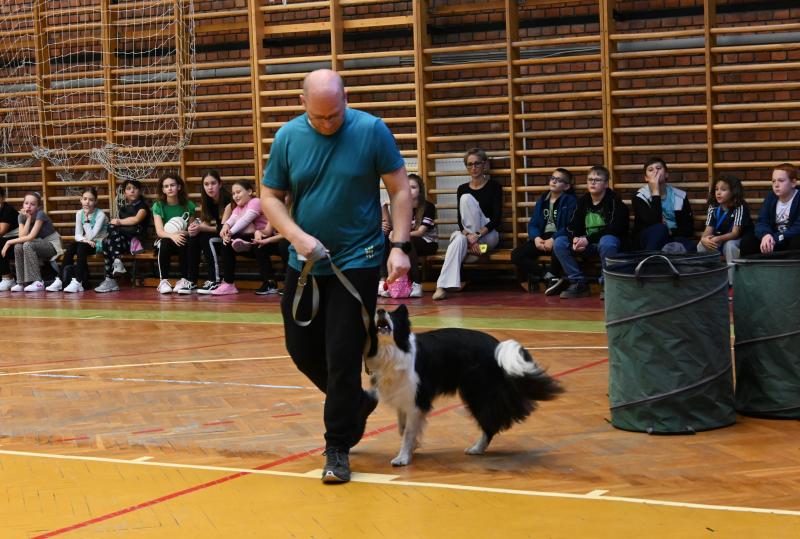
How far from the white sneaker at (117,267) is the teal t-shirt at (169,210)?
89 centimetres

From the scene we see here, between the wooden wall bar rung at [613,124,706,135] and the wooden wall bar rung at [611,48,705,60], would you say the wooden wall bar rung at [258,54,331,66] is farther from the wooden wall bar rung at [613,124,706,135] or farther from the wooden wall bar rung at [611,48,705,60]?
the wooden wall bar rung at [613,124,706,135]

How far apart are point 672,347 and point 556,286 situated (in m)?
6.71

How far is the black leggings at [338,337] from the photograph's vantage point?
197 inches

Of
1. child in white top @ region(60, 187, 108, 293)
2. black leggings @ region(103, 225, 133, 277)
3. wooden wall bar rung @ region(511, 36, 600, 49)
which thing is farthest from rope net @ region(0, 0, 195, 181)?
wooden wall bar rung @ region(511, 36, 600, 49)

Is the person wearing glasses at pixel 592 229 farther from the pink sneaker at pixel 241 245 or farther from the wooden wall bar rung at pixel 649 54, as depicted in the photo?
the pink sneaker at pixel 241 245

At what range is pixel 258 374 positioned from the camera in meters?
7.96

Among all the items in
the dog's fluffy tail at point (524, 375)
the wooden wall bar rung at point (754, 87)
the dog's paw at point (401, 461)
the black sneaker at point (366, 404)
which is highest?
the wooden wall bar rung at point (754, 87)

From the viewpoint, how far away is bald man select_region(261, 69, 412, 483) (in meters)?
5.00

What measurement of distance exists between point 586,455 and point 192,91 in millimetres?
10785

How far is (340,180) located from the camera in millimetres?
5035

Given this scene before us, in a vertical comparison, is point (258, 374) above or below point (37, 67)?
below

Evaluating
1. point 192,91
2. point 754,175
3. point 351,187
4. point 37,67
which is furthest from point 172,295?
point 351,187

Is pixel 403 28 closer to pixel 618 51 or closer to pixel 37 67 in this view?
pixel 618 51

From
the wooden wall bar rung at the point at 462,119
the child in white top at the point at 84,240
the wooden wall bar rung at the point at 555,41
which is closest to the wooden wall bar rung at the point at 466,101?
the wooden wall bar rung at the point at 462,119
